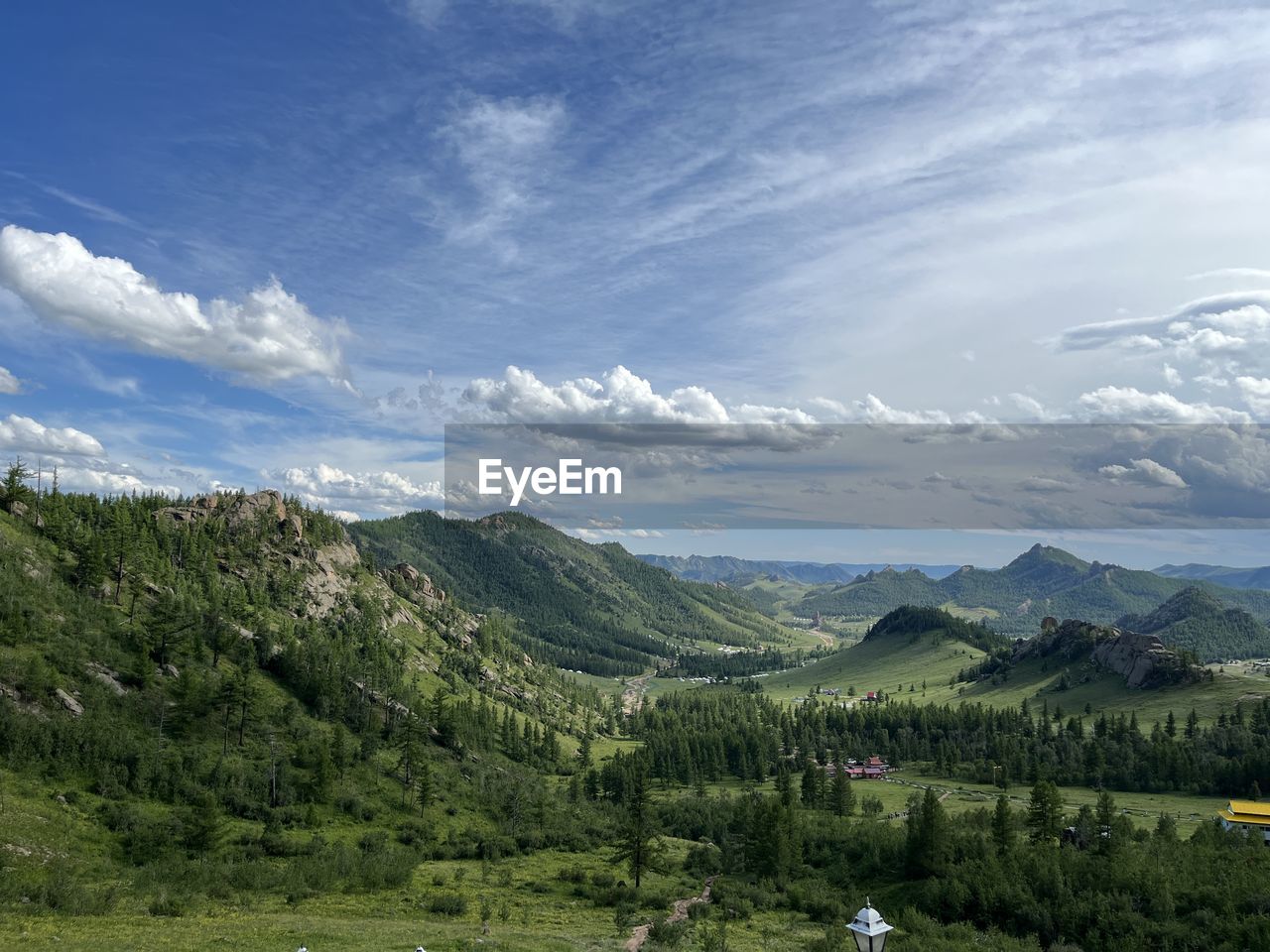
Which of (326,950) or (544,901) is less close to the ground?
(326,950)

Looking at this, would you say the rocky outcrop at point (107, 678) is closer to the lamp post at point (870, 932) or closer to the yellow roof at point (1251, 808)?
the lamp post at point (870, 932)

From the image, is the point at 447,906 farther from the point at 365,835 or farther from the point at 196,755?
the point at 196,755

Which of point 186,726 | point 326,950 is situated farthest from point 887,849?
point 186,726

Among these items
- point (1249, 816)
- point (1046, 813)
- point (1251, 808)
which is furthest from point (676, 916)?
point (1251, 808)

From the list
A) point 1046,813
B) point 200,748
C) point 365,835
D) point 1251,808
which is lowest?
point 1251,808

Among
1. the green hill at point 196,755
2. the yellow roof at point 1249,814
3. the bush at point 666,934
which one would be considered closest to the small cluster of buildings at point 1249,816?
the yellow roof at point 1249,814

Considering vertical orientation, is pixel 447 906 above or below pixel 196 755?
below

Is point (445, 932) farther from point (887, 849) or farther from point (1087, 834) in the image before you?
point (1087, 834)

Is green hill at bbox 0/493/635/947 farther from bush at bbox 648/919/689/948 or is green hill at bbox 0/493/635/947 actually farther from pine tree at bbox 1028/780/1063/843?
pine tree at bbox 1028/780/1063/843
